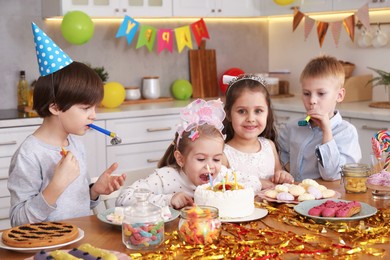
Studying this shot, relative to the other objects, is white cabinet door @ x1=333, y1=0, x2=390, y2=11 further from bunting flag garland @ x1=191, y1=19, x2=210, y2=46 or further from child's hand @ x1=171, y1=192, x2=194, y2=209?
child's hand @ x1=171, y1=192, x2=194, y2=209

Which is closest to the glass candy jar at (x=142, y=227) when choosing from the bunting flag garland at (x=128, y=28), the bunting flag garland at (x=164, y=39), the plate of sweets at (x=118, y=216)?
the plate of sweets at (x=118, y=216)

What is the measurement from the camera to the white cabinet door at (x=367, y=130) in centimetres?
385

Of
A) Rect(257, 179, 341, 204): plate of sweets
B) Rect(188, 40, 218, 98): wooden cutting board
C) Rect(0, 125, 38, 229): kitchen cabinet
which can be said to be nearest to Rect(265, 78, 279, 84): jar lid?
Rect(188, 40, 218, 98): wooden cutting board

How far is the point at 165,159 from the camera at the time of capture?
2408 millimetres

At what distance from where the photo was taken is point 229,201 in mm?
1907

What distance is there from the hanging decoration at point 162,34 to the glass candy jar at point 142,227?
118 inches

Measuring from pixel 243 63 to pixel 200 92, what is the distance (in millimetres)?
518

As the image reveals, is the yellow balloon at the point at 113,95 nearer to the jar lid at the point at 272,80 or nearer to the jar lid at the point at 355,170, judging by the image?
the jar lid at the point at 272,80

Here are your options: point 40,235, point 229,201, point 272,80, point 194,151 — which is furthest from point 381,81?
point 40,235

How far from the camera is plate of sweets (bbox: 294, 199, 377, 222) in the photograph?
1890 millimetres

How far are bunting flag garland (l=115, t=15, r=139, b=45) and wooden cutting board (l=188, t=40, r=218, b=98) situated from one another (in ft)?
1.99

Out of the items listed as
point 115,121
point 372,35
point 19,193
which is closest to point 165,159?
point 19,193

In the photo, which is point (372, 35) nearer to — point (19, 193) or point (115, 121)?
point (115, 121)

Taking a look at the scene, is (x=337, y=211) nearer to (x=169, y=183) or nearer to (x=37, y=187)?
(x=169, y=183)
